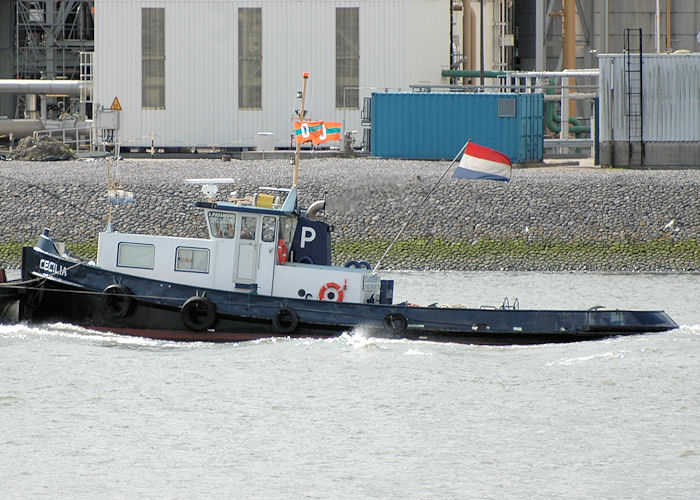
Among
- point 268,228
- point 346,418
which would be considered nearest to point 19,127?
point 268,228

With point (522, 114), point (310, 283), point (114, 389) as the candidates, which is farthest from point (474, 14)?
point (114, 389)

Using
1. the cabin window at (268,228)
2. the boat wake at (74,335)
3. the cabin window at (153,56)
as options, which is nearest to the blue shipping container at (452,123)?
the cabin window at (153,56)

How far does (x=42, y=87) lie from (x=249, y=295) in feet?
107

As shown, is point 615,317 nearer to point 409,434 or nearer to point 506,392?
point 506,392

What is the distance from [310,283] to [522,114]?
1874 centimetres

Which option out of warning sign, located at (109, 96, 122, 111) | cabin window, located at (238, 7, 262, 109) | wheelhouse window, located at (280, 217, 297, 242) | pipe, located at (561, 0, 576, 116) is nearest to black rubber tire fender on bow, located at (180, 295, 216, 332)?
wheelhouse window, located at (280, 217, 297, 242)

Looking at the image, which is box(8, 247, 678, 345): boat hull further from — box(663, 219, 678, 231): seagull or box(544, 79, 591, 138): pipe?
box(544, 79, 591, 138): pipe

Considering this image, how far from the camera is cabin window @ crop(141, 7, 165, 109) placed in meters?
42.8

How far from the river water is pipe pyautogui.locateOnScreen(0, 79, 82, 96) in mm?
30164

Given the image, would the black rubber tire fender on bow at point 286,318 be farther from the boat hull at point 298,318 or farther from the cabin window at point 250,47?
the cabin window at point 250,47

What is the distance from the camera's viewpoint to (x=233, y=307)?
2066 cm

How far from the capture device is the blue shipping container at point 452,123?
38.3 m

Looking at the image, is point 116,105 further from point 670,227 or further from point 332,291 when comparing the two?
point 332,291

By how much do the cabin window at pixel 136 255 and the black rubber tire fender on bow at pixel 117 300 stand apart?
1.72 feet
